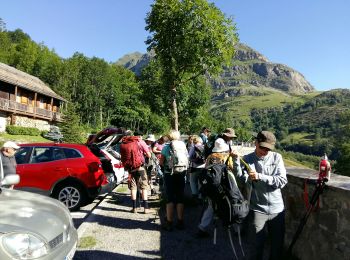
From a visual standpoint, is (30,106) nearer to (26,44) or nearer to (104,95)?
(104,95)

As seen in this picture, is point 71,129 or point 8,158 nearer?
point 8,158

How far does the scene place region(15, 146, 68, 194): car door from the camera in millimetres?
8434

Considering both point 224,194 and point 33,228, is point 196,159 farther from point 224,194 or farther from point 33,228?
point 33,228

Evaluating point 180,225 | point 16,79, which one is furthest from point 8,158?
point 16,79

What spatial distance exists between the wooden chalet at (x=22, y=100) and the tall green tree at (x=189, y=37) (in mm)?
28504

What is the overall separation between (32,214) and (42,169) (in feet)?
15.9

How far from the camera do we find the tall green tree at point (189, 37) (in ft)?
50.9

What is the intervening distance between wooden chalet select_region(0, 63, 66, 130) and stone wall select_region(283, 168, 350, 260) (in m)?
39.1

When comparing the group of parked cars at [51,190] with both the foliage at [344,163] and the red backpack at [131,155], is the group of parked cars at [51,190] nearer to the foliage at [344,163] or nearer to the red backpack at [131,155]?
the red backpack at [131,155]

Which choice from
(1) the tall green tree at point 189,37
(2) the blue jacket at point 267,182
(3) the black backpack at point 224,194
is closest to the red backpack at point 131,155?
(3) the black backpack at point 224,194

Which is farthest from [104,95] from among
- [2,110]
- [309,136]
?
[309,136]

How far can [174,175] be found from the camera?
7.19 m

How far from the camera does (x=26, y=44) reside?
8119 centimetres

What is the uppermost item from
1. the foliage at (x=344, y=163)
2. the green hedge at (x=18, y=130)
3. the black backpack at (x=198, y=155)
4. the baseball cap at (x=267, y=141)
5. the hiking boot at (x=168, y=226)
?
the baseball cap at (x=267, y=141)
